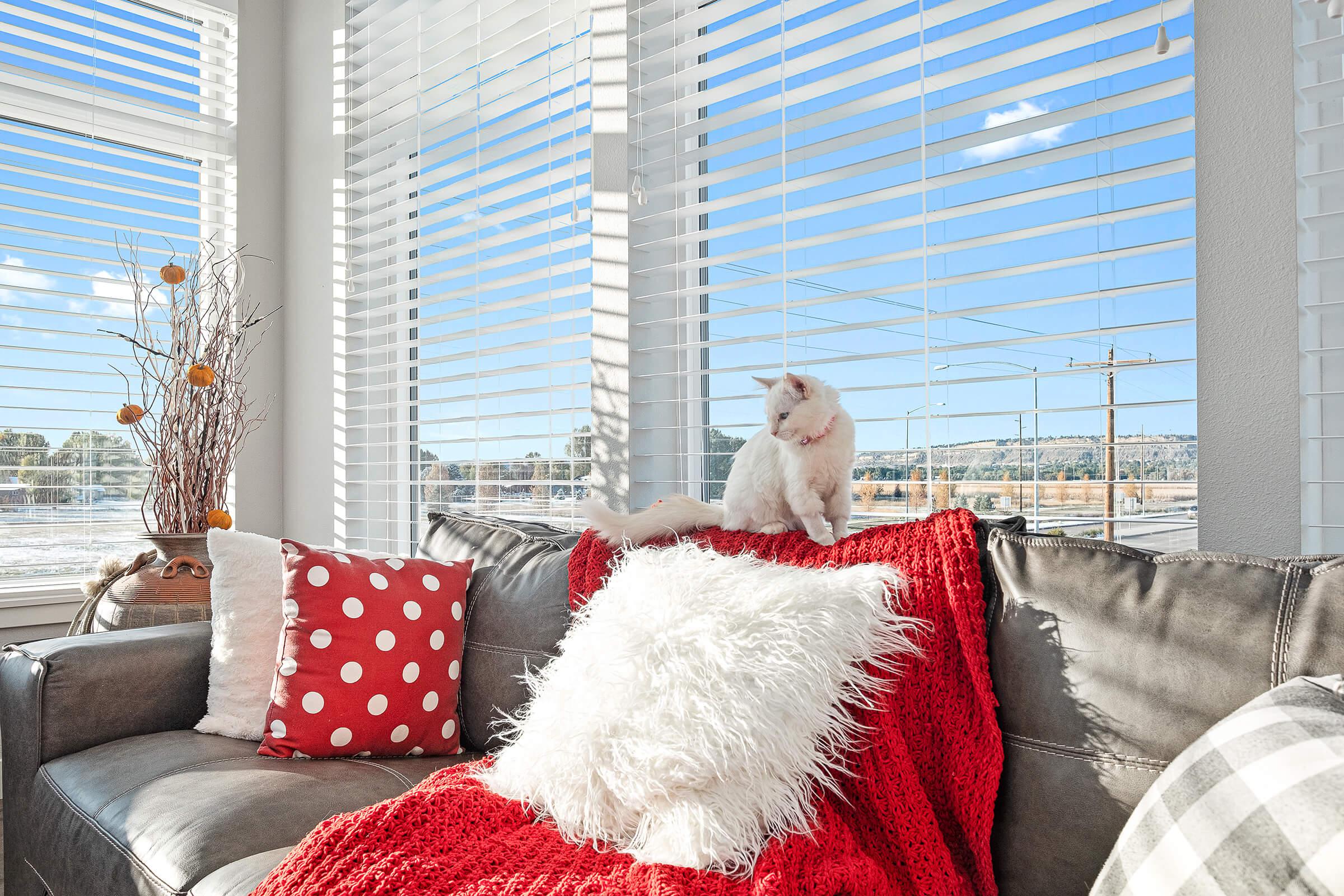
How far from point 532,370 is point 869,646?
1.48m

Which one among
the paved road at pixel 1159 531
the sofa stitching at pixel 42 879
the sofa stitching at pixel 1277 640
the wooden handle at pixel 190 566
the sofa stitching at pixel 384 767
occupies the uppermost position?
the paved road at pixel 1159 531

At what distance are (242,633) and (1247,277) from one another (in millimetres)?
1837

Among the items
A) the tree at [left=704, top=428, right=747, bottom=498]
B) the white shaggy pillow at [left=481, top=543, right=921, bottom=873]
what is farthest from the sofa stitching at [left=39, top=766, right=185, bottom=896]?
the tree at [left=704, top=428, right=747, bottom=498]

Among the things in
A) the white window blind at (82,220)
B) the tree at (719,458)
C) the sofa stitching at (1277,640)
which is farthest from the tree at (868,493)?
the white window blind at (82,220)

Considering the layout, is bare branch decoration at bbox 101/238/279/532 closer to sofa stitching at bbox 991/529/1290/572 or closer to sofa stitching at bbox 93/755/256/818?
sofa stitching at bbox 93/755/256/818

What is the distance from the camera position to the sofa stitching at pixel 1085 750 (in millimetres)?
900

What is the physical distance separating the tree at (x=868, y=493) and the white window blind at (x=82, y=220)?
265 centimetres

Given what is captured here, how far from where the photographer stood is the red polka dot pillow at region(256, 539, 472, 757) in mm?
1452

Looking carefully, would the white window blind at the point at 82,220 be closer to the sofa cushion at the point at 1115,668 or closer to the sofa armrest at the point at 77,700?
the sofa armrest at the point at 77,700

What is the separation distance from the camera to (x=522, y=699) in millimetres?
1514

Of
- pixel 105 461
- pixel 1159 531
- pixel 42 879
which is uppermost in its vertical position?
pixel 105 461

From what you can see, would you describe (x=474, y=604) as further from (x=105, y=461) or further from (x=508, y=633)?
(x=105, y=461)

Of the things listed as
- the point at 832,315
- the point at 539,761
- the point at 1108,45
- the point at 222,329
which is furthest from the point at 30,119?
the point at 1108,45

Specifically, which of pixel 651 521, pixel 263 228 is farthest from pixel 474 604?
pixel 263 228
